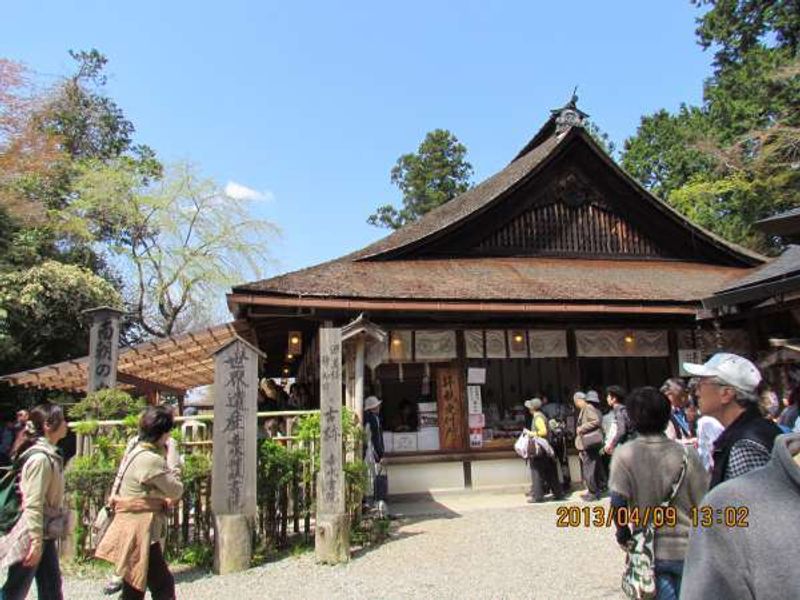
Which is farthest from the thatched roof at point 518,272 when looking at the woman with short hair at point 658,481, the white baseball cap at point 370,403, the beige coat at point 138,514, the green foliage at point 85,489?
the woman with short hair at point 658,481

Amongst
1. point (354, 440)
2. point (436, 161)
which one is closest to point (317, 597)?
point (354, 440)

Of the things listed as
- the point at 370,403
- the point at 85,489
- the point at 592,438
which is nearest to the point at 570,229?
the point at 592,438

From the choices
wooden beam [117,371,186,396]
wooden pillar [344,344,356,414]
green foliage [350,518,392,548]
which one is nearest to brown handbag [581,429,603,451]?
green foliage [350,518,392,548]

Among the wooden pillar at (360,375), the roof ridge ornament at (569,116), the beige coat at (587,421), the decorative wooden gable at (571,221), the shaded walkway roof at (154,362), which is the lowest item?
the beige coat at (587,421)

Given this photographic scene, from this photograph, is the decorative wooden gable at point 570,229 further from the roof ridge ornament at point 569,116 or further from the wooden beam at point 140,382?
the wooden beam at point 140,382

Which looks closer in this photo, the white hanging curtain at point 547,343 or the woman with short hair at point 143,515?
the woman with short hair at point 143,515

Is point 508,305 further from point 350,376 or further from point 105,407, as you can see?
point 105,407

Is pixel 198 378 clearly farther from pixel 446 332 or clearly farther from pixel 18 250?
pixel 446 332

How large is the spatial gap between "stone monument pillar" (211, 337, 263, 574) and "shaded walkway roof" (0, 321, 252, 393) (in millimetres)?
3738

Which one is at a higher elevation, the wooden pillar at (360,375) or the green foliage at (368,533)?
the wooden pillar at (360,375)

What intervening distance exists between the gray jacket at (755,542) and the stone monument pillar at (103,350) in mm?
8909

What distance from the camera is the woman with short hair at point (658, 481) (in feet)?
10.6

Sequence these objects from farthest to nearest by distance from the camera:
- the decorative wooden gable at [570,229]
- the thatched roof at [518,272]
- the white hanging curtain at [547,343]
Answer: the decorative wooden gable at [570,229] → the white hanging curtain at [547,343] → the thatched roof at [518,272]

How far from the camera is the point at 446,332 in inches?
418
